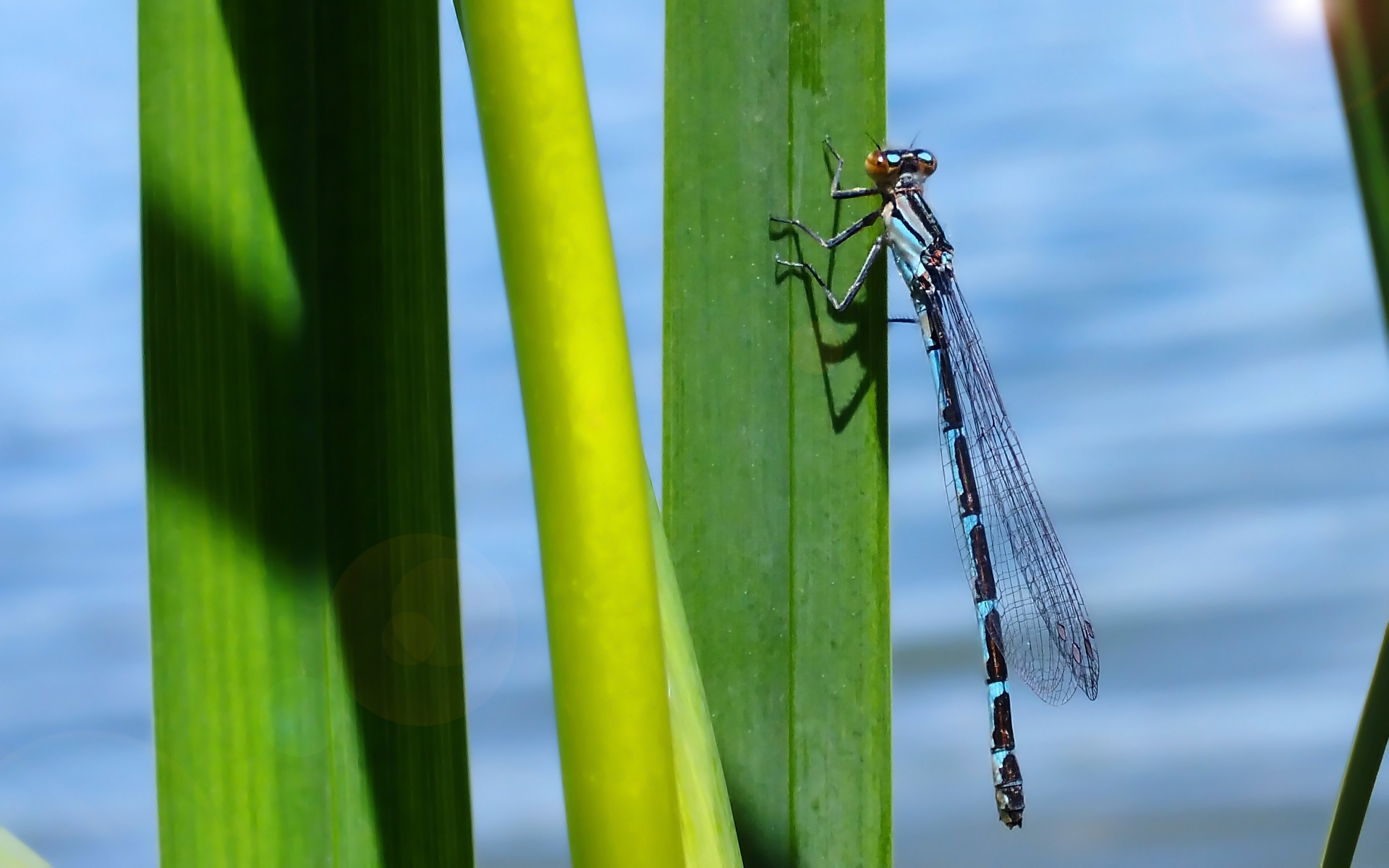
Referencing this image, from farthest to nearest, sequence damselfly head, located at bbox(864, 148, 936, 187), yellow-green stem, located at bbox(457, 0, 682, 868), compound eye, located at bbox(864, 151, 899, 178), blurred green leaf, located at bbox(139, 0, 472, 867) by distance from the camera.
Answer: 1. damselfly head, located at bbox(864, 148, 936, 187)
2. compound eye, located at bbox(864, 151, 899, 178)
3. blurred green leaf, located at bbox(139, 0, 472, 867)
4. yellow-green stem, located at bbox(457, 0, 682, 868)

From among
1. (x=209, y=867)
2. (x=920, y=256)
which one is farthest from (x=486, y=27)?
(x=920, y=256)

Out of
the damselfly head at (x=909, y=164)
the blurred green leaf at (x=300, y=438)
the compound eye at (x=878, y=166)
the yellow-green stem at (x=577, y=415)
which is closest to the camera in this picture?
the yellow-green stem at (x=577, y=415)

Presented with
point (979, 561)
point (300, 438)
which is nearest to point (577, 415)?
point (300, 438)

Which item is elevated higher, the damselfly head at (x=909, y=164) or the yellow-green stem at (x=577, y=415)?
the damselfly head at (x=909, y=164)

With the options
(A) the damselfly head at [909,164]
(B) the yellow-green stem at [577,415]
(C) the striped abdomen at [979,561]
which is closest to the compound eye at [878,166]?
(A) the damselfly head at [909,164]

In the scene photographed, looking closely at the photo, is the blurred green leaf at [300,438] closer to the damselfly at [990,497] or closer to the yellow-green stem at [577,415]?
the yellow-green stem at [577,415]

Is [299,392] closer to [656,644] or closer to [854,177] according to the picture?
[656,644]

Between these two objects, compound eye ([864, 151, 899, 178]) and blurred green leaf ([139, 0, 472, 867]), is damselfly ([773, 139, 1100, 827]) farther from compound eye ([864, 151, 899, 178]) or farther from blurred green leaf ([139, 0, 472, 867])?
blurred green leaf ([139, 0, 472, 867])

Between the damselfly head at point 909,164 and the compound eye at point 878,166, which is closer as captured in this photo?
the compound eye at point 878,166

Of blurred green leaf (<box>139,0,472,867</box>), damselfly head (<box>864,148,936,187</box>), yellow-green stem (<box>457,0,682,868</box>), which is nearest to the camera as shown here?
yellow-green stem (<box>457,0,682,868</box>)

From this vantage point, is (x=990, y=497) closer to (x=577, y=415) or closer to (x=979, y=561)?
(x=979, y=561)

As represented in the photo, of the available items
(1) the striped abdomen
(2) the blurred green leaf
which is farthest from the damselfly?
(2) the blurred green leaf
